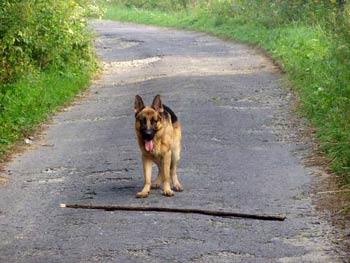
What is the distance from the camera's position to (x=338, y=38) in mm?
14336

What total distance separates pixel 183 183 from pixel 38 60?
9647mm

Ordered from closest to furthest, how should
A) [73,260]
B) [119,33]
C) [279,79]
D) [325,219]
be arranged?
[73,260] < [325,219] < [279,79] < [119,33]

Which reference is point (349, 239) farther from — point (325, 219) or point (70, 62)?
point (70, 62)

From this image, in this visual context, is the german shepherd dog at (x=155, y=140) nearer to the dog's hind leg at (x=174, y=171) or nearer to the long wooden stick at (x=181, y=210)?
the dog's hind leg at (x=174, y=171)

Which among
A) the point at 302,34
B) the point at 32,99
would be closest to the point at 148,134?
the point at 32,99

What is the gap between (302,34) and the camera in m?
22.6

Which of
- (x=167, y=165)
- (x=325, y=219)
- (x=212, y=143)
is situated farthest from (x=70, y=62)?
(x=325, y=219)

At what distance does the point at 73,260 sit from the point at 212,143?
200 inches

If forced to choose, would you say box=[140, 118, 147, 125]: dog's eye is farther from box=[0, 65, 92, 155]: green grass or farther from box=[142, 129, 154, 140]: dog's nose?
box=[0, 65, 92, 155]: green grass

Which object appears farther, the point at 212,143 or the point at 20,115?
the point at 20,115

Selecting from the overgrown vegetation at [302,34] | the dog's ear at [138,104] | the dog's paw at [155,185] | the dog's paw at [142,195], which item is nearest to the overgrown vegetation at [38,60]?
the dog's paw at [155,185]

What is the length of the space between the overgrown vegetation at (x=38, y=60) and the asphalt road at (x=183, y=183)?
465mm

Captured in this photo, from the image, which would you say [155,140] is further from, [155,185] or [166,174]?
[155,185]

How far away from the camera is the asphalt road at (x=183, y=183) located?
7.23 m
